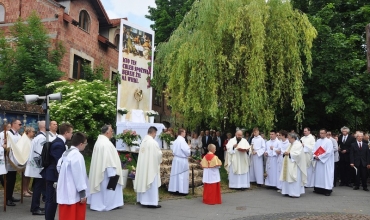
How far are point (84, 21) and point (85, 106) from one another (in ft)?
26.8

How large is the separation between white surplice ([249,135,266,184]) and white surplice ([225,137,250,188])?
876 millimetres

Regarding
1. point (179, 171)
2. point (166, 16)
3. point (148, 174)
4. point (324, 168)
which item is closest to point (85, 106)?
point (179, 171)

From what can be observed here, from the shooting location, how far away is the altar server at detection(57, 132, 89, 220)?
6133 millimetres

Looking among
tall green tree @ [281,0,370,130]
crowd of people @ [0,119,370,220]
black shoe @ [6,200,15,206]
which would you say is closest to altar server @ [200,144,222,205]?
crowd of people @ [0,119,370,220]

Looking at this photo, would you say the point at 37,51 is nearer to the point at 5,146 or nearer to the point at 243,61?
the point at 243,61

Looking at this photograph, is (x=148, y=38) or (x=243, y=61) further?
(x=148, y=38)

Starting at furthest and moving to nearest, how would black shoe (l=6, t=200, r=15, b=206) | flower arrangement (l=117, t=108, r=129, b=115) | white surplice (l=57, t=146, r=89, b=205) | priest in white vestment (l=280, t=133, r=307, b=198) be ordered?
flower arrangement (l=117, t=108, r=129, b=115) → priest in white vestment (l=280, t=133, r=307, b=198) → black shoe (l=6, t=200, r=15, b=206) → white surplice (l=57, t=146, r=89, b=205)

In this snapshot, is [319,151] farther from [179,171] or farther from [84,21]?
[84,21]

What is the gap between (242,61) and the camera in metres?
15.8

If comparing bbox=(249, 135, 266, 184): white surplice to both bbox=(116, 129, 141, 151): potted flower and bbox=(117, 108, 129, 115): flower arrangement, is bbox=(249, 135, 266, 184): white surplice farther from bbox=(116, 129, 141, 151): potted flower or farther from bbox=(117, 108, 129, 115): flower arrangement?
bbox=(117, 108, 129, 115): flower arrangement

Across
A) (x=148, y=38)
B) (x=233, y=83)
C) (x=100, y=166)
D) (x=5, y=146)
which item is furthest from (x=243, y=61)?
(x=5, y=146)

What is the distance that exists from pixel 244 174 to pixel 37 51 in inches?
479

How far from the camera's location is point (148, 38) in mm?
17266

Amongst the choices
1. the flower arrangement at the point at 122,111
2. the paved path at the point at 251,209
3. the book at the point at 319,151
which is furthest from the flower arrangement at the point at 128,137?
the book at the point at 319,151
